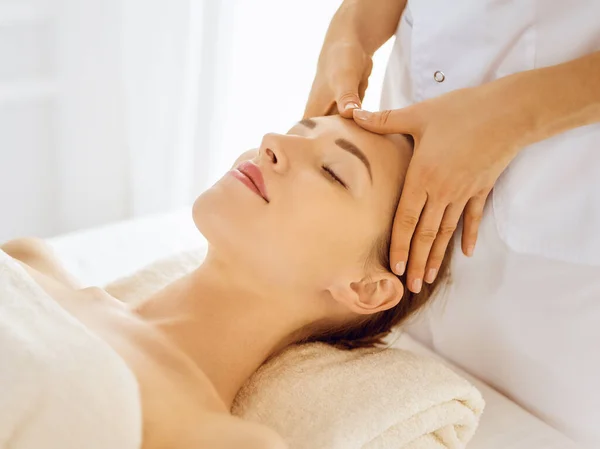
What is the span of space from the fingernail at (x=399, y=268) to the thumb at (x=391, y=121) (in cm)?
22

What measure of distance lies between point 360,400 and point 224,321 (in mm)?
268

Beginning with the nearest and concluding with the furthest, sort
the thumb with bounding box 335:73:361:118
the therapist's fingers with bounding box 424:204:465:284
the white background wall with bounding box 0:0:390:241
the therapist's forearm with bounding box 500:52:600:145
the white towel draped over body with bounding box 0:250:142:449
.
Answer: the white towel draped over body with bounding box 0:250:142:449 → the therapist's forearm with bounding box 500:52:600:145 → the therapist's fingers with bounding box 424:204:465:284 → the thumb with bounding box 335:73:361:118 → the white background wall with bounding box 0:0:390:241

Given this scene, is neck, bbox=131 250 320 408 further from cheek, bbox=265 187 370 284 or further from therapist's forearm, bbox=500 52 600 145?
therapist's forearm, bbox=500 52 600 145

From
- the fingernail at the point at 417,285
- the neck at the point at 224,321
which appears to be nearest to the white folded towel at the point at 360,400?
the neck at the point at 224,321

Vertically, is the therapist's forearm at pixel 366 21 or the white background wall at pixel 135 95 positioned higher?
the therapist's forearm at pixel 366 21

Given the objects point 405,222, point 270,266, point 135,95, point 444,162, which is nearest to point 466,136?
point 444,162

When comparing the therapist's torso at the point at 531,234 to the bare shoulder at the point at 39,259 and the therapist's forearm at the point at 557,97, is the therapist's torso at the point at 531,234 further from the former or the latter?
the bare shoulder at the point at 39,259

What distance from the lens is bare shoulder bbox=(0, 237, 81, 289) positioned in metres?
1.37

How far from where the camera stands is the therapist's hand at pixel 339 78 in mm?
1354

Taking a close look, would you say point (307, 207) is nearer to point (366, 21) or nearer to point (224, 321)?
point (224, 321)

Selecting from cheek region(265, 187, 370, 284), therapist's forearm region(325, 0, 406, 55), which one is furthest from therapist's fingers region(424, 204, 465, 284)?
therapist's forearm region(325, 0, 406, 55)

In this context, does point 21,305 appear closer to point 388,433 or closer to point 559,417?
point 388,433

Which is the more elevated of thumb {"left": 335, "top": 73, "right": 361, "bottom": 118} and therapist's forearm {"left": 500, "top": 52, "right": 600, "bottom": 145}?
Result: therapist's forearm {"left": 500, "top": 52, "right": 600, "bottom": 145}

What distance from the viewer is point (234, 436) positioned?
1012mm
